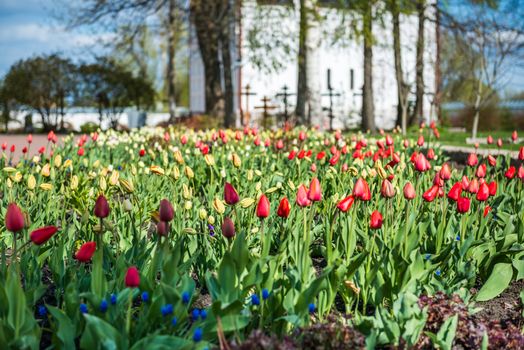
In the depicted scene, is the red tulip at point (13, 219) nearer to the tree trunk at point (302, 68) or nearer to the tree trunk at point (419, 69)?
the tree trunk at point (302, 68)

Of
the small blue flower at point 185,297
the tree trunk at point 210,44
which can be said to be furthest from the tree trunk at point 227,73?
the small blue flower at point 185,297

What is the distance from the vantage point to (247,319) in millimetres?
2537

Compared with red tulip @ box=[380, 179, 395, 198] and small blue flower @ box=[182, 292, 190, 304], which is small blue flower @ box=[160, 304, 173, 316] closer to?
small blue flower @ box=[182, 292, 190, 304]

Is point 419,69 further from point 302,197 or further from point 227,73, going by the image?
point 302,197

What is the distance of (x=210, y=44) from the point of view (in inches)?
880

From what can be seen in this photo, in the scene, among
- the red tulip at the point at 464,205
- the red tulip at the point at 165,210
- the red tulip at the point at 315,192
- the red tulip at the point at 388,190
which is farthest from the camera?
the red tulip at the point at 464,205

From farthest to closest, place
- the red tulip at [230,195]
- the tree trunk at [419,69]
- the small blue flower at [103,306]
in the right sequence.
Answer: the tree trunk at [419,69] < the red tulip at [230,195] < the small blue flower at [103,306]

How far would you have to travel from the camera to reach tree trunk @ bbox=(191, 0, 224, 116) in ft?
69.9

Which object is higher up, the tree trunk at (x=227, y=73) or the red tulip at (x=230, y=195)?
the tree trunk at (x=227, y=73)

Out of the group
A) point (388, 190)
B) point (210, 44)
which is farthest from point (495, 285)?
point (210, 44)

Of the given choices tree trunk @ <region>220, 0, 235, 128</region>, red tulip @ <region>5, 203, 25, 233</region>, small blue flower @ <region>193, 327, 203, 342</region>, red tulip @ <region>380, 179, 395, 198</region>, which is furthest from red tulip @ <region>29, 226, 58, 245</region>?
tree trunk @ <region>220, 0, 235, 128</region>

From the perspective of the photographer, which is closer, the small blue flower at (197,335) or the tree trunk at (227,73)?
the small blue flower at (197,335)

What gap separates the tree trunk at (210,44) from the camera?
2131cm

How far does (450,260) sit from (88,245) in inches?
79.9
